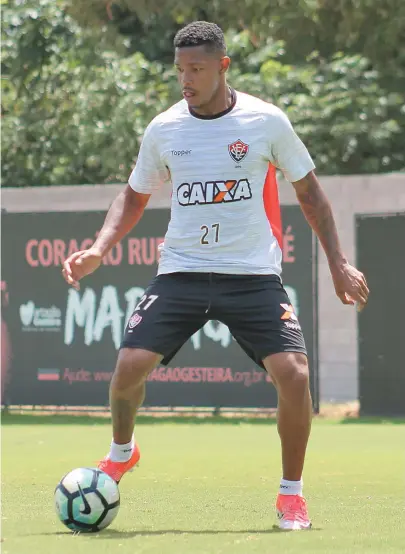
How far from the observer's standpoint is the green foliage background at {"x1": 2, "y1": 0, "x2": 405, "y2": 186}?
19688mm

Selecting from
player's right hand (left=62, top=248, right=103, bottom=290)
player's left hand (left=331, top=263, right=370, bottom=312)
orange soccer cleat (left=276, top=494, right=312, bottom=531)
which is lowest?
orange soccer cleat (left=276, top=494, right=312, bottom=531)

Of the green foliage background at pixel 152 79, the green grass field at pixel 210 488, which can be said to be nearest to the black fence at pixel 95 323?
the green grass field at pixel 210 488

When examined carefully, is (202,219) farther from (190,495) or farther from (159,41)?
(159,41)

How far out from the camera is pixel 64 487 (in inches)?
234

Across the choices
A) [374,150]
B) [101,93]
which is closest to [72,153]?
[101,93]

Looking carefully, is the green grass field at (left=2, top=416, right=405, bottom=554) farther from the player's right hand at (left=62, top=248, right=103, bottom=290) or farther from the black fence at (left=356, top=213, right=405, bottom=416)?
the player's right hand at (left=62, top=248, right=103, bottom=290)

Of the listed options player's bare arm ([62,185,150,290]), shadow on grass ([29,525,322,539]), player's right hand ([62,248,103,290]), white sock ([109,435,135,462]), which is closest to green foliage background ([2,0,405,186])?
player's bare arm ([62,185,150,290])

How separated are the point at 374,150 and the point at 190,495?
13.6 metres

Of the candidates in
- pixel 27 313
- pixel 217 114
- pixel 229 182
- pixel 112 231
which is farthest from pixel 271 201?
pixel 27 313

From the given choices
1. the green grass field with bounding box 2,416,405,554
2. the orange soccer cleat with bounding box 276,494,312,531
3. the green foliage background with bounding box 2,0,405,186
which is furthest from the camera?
the green foliage background with bounding box 2,0,405,186

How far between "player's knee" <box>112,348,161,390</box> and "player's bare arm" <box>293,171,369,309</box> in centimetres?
94

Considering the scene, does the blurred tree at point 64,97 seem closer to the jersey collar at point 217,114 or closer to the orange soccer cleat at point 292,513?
the jersey collar at point 217,114

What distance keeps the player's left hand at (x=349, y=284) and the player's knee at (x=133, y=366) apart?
926 millimetres

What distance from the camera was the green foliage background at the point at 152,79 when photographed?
64.6ft
